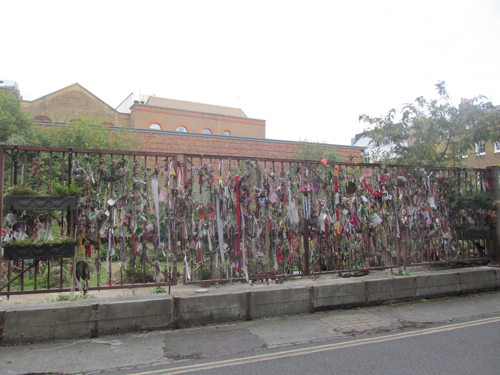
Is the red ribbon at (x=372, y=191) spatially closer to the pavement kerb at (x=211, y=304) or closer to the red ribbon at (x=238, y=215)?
the pavement kerb at (x=211, y=304)

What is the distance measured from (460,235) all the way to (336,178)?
3.69 meters

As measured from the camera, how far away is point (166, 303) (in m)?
5.36

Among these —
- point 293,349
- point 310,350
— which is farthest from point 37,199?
point 310,350

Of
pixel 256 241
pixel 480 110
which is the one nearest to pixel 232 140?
pixel 480 110

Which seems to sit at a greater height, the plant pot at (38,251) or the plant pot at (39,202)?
the plant pot at (39,202)

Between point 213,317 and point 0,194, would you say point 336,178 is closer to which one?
point 213,317

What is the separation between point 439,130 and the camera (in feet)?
31.7

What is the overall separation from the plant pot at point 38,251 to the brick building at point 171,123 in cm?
2254

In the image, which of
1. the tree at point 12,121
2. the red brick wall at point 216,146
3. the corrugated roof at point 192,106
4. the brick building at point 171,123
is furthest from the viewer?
the corrugated roof at point 192,106

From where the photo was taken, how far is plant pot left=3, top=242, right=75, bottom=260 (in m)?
4.84

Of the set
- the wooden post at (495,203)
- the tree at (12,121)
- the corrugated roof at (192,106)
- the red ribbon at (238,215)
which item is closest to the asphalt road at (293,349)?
the red ribbon at (238,215)

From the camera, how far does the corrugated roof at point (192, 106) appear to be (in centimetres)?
4978

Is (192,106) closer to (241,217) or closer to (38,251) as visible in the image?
(241,217)

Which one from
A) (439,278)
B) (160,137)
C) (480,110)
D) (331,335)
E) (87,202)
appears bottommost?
(331,335)
